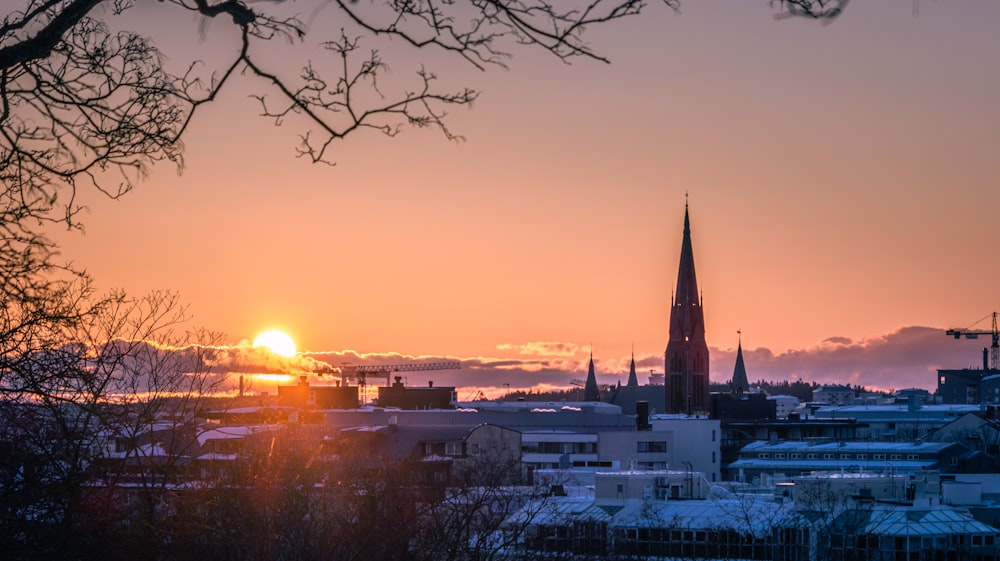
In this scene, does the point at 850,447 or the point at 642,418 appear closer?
the point at 850,447

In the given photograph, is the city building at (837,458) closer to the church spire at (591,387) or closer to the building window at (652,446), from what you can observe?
the building window at (652,446)

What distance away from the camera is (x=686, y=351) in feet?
423

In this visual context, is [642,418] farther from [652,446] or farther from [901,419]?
[901,419]

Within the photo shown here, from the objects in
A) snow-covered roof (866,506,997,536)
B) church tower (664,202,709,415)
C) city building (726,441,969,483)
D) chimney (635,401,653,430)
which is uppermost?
church tower (664,202,709,415)

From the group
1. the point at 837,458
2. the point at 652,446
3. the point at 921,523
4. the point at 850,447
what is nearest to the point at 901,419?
the point at 850,447

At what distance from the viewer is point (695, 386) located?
128500 millimetres

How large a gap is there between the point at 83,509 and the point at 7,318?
7.19 ft

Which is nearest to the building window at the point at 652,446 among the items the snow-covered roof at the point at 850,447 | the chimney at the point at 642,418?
the snow-covered roof at the point at 850,447

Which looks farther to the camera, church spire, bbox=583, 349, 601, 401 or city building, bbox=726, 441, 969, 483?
church spire, bbox=583, 349, 601, 401

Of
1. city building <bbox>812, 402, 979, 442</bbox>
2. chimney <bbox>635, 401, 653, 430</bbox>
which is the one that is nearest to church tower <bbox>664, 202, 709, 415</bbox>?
city building <bbox>812, 402, 979, 442</bbox>

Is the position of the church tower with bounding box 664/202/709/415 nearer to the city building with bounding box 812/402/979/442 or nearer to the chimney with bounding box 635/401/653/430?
the city building with bounding box 812/402/979/442

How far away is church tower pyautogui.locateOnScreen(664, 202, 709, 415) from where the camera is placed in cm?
12800

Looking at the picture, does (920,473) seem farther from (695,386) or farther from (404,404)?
(695,386)

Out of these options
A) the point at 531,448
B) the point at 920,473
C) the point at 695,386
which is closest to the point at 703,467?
the point at 531,448
